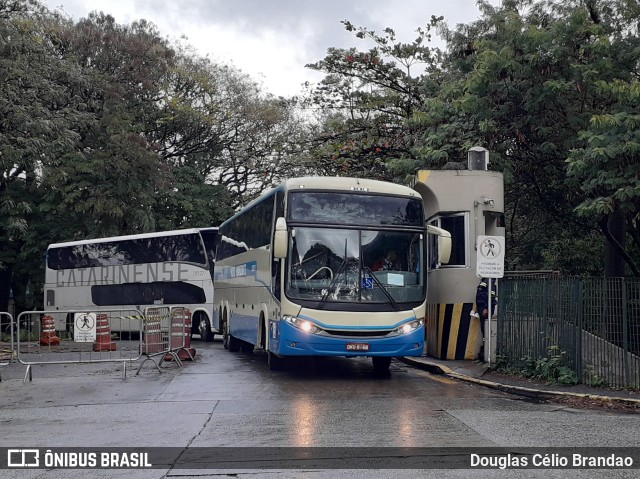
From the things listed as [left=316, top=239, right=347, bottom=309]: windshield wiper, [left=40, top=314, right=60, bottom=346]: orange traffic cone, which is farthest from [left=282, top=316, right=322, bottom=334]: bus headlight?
[left=40, top=314, right=60, bottom=346]: orange traffic cone

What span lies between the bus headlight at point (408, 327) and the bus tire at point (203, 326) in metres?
15.0

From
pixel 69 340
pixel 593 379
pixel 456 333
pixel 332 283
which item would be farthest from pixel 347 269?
pixel 69 340

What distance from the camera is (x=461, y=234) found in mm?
18969

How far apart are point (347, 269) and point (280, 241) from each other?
1315mm

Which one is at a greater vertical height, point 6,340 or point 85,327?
point 85,327

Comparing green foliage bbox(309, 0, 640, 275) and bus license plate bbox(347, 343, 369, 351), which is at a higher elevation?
green foliage bbox(309, 0, 640, 275)

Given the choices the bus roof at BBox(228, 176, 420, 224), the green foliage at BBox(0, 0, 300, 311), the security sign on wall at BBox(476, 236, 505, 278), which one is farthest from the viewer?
the green foliage at BBox(0, 0, 300, 311)

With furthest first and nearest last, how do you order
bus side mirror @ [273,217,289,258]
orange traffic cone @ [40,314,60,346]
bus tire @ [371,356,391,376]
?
orange traffic cone @ [40,314,60,346] → bus tire @ [371,356,391,376] → bus side mirror @ [273,217,289,258]

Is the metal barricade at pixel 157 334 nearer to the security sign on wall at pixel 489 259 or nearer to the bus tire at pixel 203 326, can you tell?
the security sign on wall at pixel 489 259

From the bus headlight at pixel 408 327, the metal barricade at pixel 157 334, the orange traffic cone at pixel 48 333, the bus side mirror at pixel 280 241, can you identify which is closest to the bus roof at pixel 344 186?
the bus side mirror at pixel 280 241

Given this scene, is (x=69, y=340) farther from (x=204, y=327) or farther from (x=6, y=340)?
(x=204, y=327)

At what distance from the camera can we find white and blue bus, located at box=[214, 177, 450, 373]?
50.2ft

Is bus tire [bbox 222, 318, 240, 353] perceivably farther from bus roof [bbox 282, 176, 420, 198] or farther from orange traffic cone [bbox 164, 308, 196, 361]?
bus roof [bbox 282, 176, 420, 198]

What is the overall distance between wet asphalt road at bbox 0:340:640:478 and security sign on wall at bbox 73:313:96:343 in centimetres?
83
